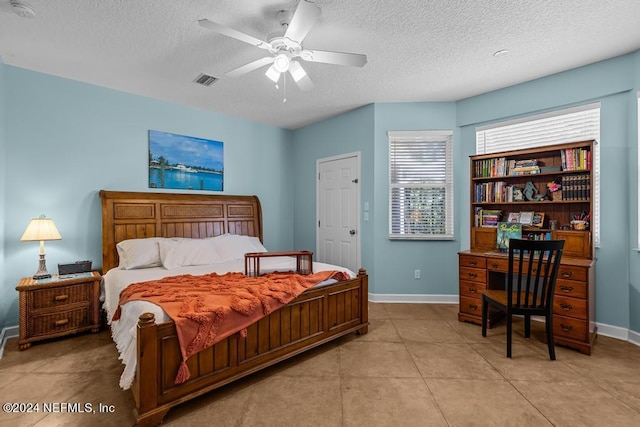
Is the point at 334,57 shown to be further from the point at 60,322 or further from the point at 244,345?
the point at 60,322

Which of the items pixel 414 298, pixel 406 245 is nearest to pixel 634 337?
pixel 414 298

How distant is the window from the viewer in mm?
4184

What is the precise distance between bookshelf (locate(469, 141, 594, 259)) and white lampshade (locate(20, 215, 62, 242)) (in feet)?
14.8

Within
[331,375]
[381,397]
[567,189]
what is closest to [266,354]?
[331,375]

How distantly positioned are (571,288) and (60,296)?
15.4ft

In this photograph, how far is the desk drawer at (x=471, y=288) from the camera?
3.36m


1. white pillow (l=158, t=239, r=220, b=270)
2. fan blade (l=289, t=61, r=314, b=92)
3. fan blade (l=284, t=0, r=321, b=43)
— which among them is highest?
fan blade (l=284, t=0, r=321, b=43)

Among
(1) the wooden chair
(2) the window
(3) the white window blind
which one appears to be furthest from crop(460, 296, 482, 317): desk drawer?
(3) the white window blind

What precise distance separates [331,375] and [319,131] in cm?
374

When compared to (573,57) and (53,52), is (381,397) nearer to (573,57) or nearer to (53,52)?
(573,57)

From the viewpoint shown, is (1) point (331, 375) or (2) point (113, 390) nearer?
(2) point (113, 390)

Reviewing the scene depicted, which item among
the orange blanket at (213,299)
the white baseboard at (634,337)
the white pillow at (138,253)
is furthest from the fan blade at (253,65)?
the white baseboard at (634,337)

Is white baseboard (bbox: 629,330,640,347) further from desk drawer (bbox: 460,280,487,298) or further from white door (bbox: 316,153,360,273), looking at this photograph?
white door (bbox: 316,153,360,273)

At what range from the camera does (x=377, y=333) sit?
315 cm
